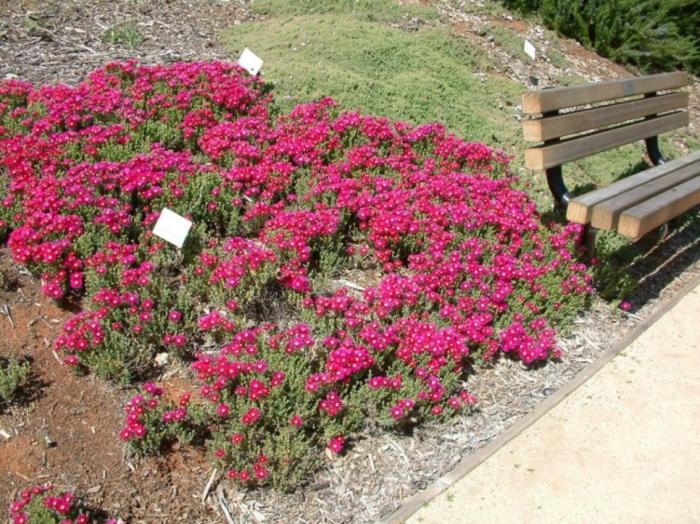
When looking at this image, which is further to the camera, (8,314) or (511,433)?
(8,314)

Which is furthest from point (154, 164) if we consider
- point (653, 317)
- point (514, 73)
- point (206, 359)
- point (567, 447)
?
point (514, 73)

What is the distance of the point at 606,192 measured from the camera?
4.42 meters

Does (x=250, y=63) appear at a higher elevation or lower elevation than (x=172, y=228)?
higher

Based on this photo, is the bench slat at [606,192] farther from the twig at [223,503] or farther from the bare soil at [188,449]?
the twig at [223,503]

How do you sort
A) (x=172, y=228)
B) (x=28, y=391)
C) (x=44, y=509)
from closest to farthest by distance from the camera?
1. (x=44, y=509)
2. (x=28, y=391)
3. (x=172, y=228)

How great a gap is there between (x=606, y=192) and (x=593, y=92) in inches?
39.2

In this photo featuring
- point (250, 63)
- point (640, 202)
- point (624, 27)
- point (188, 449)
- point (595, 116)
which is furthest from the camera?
point (624, 27)

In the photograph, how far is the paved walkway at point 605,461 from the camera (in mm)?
3020

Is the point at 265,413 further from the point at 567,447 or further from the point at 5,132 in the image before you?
the point at 5,132

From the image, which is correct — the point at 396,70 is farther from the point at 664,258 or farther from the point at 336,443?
the point at 336,443

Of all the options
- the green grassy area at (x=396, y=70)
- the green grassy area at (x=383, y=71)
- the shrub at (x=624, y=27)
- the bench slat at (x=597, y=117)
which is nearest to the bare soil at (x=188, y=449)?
the bench slat at (x=597, y=117)

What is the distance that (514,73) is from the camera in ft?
25.9

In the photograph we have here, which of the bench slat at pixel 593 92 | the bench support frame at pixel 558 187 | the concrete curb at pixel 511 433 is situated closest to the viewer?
the concrete curb at pixel 511 433

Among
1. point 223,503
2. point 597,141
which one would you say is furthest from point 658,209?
point 223,503
